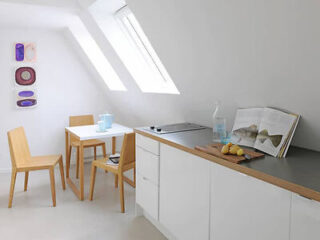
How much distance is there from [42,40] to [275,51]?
11.5 ft

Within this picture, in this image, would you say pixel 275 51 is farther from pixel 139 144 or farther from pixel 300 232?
pixel 139 144

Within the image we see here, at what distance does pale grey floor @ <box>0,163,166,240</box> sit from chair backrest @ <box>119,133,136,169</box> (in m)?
0.47

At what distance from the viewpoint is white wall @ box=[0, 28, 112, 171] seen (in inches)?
159

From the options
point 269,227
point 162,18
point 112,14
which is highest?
point 112,14

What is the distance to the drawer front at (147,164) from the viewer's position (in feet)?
7.84

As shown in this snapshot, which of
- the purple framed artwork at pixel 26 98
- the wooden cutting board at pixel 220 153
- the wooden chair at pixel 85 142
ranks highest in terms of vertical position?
the purple framed artwork at pixel 26 98

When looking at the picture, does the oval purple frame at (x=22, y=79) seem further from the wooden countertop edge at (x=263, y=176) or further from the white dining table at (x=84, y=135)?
the wooden countertop edge at (x=263, y=176)

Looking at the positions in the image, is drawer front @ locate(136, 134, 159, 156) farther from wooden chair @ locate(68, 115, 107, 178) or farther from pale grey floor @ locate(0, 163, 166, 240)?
wooden chair @ locate(68, 115, 107, 178)

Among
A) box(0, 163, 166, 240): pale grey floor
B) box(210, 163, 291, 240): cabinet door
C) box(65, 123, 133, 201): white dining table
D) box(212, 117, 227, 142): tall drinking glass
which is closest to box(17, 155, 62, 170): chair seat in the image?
box(65, 123, 133, 201): white dining table

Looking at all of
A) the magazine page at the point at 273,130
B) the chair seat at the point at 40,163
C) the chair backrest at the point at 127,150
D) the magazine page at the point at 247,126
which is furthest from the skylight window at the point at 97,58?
the magazine page at the point at 273,130

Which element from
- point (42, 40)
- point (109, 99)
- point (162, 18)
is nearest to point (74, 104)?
point (109, 99)

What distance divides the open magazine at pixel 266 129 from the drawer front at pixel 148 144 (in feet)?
1.99

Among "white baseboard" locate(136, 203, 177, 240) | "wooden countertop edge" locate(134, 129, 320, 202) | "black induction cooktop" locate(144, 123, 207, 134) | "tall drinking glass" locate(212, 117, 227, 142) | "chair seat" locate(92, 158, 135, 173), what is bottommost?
"white baseboard" locate(136, 203, 177, 240)

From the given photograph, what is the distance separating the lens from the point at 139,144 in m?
2.61
